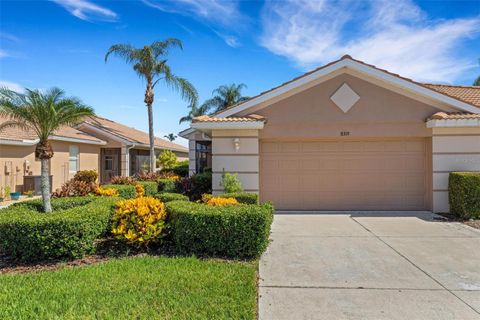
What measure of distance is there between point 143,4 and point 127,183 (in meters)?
7.09

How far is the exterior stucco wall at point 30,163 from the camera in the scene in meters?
13.8

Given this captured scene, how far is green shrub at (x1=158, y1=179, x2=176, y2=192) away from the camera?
13.1 metres

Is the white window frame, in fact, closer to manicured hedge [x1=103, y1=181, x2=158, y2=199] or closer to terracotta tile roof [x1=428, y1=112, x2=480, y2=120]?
manicured hedge [x1=103, y1=181, x2=158, y2=199]

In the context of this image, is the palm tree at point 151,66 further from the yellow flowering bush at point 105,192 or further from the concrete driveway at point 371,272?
the concrete driveway at point 371,272

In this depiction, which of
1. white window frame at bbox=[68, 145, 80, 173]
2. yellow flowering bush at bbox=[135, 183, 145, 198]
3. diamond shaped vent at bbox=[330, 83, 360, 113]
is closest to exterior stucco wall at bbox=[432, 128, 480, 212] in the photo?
diamond shaped vent at bbox=[330, 83, 360, 113]

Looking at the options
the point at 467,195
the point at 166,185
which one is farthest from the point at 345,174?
the point at 166,185

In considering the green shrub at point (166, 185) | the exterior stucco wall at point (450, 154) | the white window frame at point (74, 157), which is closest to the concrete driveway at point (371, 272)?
the exterior stucco wall at point (450, 154)

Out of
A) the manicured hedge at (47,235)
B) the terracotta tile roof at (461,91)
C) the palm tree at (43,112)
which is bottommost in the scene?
the manicured hedge at (47,235)

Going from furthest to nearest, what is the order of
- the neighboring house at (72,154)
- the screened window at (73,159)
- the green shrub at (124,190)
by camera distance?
the screened window at (73,159), the neighboring house at (72,154), the green shrub at (124,190)

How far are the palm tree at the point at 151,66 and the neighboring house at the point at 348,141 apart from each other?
416 inches

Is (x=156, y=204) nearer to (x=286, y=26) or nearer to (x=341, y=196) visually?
(x=341, y=196)

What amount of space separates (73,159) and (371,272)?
1843 centimetres

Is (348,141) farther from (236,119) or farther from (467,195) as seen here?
(236,119)

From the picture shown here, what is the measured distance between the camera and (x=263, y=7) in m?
9.78
